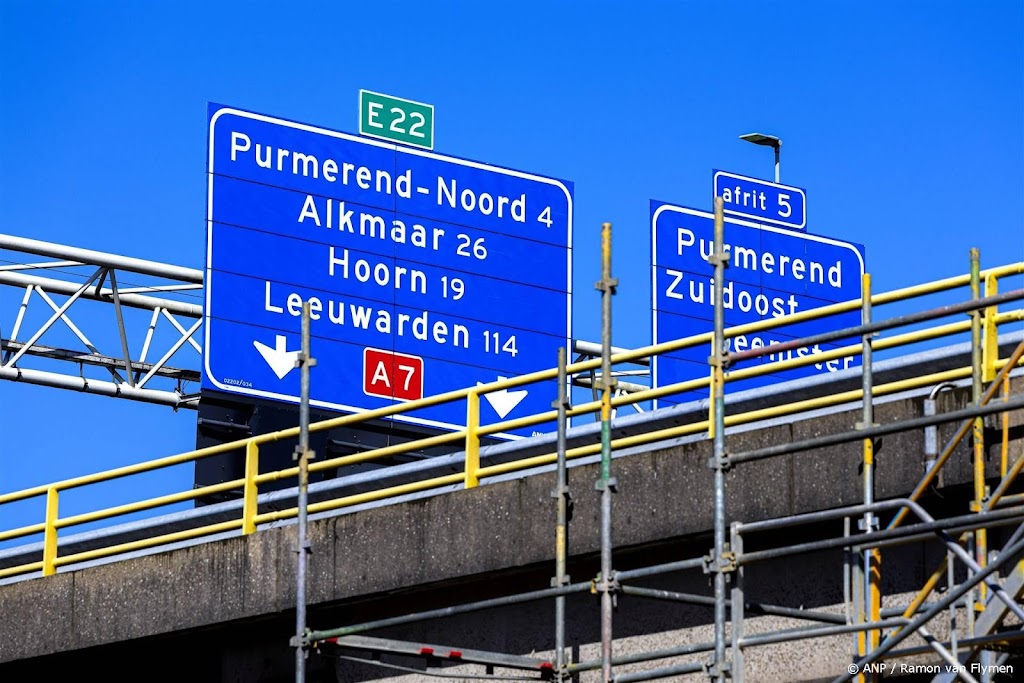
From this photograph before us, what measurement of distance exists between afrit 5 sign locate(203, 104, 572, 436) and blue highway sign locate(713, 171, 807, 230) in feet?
12.6

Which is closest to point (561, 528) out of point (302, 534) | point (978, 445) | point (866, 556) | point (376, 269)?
point (866, 556)

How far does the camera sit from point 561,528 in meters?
14.3

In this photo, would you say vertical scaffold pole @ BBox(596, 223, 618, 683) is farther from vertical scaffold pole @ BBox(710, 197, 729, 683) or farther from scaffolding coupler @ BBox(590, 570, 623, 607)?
vertical scaffold pole @ BBox(710, 197, 729, 683)

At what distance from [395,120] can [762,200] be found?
654cm

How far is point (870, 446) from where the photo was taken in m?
13.3

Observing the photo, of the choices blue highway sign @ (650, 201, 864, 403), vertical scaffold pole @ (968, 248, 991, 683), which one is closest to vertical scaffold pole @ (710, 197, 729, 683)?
vertical scaffold pole @ (968, 248, 991, 683)

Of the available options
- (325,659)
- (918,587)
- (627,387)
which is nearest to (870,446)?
(918,587)

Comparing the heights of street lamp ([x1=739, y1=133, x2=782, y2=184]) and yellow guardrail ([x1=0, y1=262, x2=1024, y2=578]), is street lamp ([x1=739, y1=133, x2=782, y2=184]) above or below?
above

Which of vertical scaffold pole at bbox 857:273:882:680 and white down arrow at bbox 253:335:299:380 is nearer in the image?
vertical scaffold pole at bbox 857:273:882:680

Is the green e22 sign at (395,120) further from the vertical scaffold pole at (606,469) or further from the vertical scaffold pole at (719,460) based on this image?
the vertical scaffold pole at (719,460)

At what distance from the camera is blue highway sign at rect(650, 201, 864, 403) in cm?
2872

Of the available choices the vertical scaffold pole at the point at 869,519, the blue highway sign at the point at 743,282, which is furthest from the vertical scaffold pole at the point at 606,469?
the blue highway sign at the point at 743,282

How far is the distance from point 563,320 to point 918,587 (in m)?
13.9

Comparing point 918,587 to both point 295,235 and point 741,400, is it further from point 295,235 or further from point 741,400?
point 295,235
